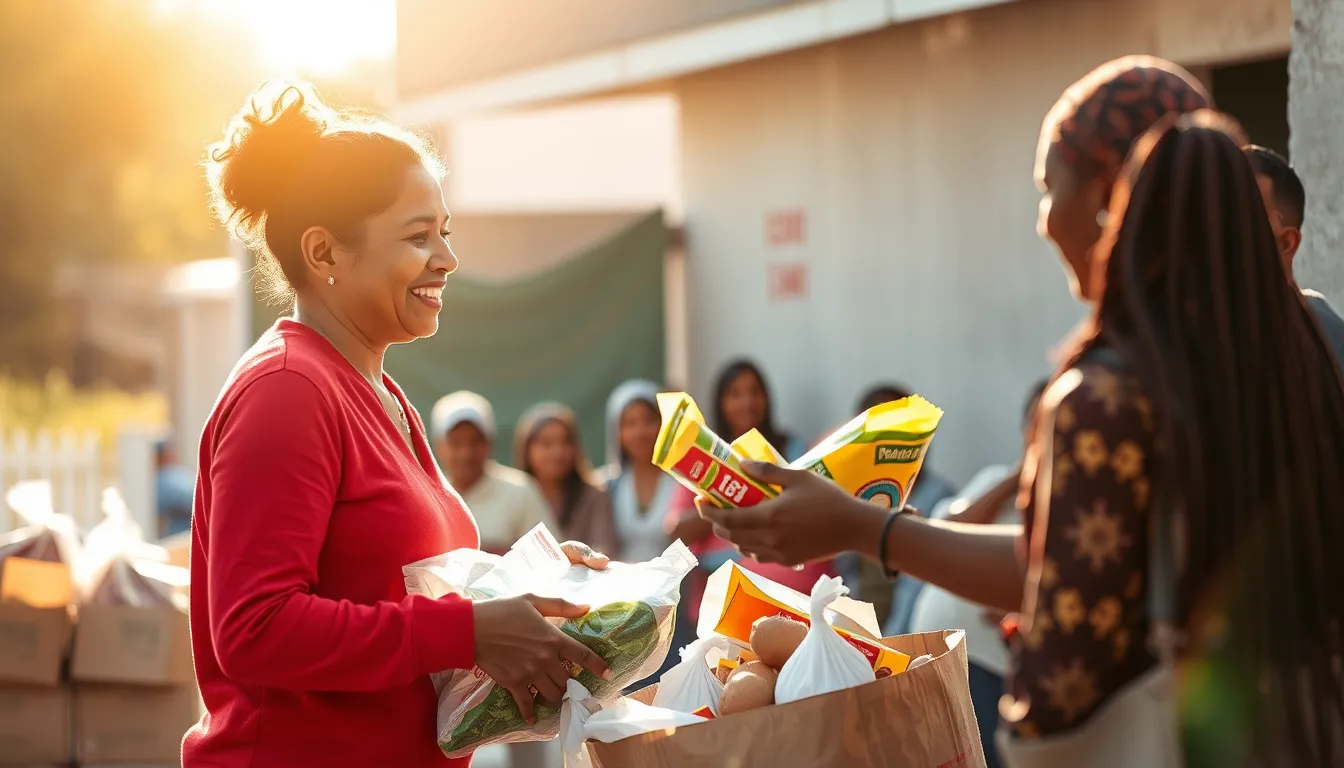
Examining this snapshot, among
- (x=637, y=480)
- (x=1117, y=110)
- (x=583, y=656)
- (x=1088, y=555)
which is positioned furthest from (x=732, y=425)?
(x=1088, y=555)

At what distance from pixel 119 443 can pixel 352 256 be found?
894cm

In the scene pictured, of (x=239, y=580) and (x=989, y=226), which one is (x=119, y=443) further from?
(x=239, y=580)

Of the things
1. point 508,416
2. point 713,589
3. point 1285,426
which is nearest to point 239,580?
point 713,589

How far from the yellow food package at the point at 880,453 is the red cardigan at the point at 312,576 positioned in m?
0.63

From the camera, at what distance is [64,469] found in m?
11.2

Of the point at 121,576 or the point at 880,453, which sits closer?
the point at 880,453

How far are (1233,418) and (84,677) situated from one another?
15.6 feet

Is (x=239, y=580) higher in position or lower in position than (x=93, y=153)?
lower

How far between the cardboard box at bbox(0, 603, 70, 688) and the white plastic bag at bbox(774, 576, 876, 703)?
12.4 ft

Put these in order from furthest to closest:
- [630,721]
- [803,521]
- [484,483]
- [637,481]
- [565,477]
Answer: [565,477] → [637,481] → [484,483] → [630,721] → [803,521]

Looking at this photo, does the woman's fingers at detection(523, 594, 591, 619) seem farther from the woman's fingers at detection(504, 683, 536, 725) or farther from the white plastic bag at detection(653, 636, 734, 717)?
the white plastic bag at detection(653, 636, 734, 717)

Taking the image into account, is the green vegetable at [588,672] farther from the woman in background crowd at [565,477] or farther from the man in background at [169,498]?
the man in background at [169,498]

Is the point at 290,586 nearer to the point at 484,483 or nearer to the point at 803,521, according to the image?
the point at 803,521

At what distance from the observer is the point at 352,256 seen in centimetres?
277
